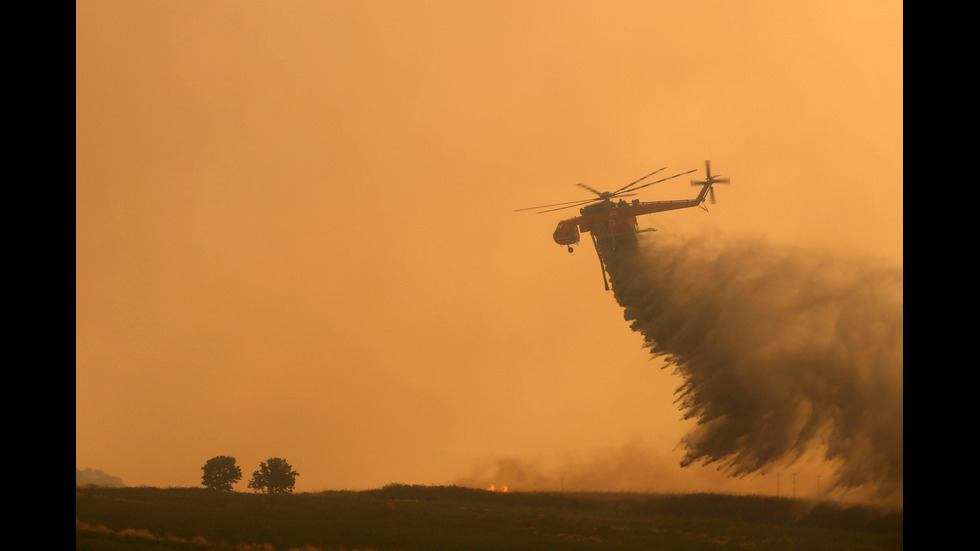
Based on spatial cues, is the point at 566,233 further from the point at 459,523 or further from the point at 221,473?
the point at 221,473

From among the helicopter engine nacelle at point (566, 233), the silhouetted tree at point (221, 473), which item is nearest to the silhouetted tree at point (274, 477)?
the silhouetted tree at point (221, 473)

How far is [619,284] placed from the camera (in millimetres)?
74938

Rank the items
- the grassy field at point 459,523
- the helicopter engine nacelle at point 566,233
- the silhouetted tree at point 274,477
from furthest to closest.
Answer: the silhouetted tree at point 274,477, the helicopter engine nacelle at point 566,233, the grassy field at point 459,523

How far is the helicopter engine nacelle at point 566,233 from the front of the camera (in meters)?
76.4

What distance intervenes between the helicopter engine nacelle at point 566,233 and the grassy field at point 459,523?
887 inches

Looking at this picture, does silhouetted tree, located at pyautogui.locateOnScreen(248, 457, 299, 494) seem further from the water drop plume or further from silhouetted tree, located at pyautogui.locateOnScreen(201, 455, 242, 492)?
the water drop plume

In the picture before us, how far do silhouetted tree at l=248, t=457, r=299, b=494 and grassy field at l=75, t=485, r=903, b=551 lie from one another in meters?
21.0

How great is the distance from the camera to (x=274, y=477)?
10094 cm

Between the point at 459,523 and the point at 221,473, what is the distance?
4840 cm

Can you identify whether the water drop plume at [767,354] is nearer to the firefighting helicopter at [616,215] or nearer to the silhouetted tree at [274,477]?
the firefighting helicopter at [616,215]

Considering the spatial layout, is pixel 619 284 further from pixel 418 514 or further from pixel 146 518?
pixel 146 518

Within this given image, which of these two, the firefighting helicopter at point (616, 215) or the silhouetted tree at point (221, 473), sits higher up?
the firefighting helicopter at point (616, 215)

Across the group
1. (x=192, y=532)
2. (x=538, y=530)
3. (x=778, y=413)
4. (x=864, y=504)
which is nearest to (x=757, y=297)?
(x=778, y=413)

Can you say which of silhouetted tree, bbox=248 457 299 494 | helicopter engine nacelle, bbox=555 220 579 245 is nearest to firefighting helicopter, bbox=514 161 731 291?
helicopter engine nacelle, bbox=555 220 579 245
